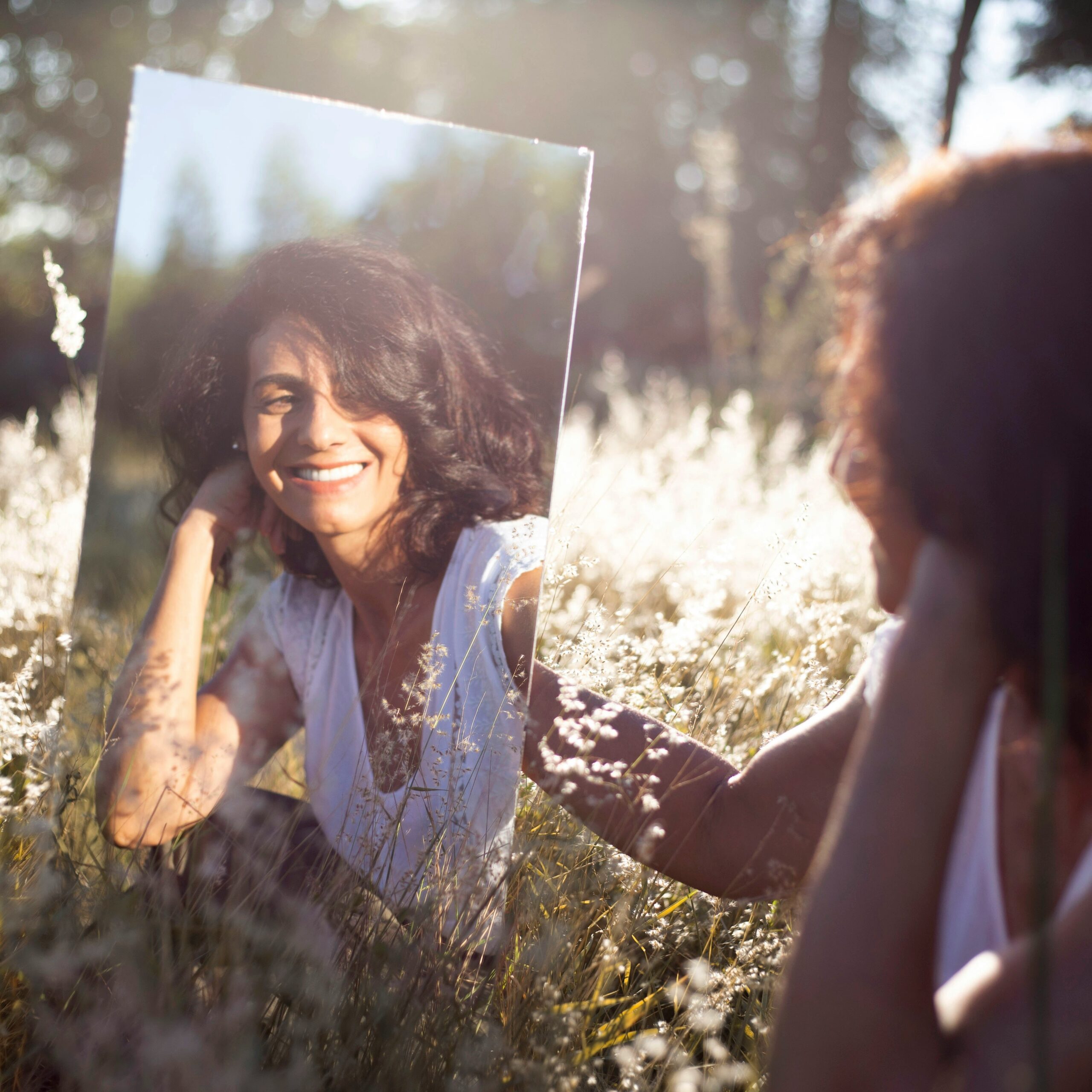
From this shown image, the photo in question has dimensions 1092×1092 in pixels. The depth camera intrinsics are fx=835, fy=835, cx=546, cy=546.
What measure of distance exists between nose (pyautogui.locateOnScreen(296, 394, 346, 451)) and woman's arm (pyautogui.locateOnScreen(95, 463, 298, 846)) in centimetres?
15

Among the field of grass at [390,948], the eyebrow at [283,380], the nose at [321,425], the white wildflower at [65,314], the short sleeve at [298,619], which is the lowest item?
the field of grass at [390,948]

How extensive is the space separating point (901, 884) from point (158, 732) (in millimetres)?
1183

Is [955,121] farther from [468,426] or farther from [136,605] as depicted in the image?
[136,605]

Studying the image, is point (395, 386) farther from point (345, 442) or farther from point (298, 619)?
point (298, 619)

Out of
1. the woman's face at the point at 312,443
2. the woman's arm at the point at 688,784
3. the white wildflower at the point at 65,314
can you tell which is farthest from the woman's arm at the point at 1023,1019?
the white wildflower at the point at 65,314

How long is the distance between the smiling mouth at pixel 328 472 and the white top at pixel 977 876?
36.3 inches

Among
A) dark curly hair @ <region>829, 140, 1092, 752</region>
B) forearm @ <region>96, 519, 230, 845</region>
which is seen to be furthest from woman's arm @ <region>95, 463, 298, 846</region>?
dark curly hair @ <region>829, 140, 1092, 752</region>

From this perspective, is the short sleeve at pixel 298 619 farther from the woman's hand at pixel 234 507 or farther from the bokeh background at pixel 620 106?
the bokeh background at pixel 620 106

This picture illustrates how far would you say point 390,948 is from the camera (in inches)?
46.8

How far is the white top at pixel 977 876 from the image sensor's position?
0.89 m

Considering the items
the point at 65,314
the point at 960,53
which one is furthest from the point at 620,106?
the point at 65,314

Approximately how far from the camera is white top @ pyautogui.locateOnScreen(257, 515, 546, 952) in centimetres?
131

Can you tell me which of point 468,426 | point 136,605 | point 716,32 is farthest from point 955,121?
point 716,32

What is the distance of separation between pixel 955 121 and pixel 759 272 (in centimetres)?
1120
